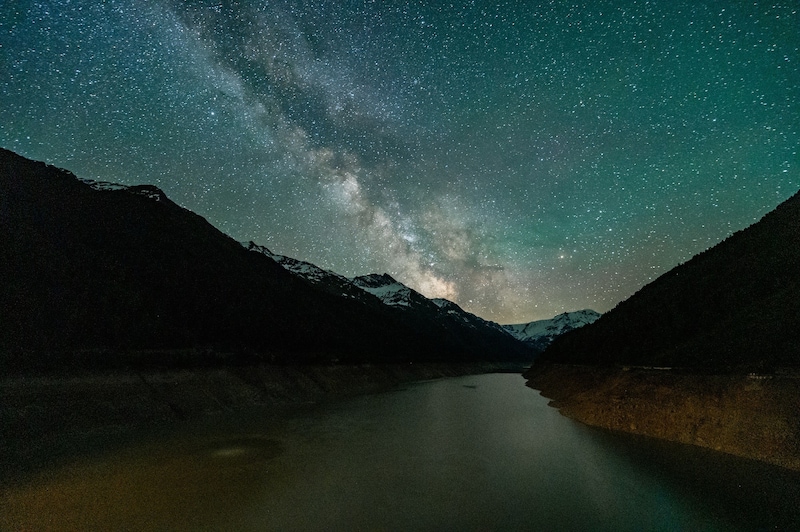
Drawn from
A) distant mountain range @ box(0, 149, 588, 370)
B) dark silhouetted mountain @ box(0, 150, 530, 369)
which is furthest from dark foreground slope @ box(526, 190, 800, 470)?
dark silhouetted mountain @ box(0, 150, 530, 369)

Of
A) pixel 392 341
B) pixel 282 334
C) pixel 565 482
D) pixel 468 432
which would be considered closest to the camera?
pixel 565 482

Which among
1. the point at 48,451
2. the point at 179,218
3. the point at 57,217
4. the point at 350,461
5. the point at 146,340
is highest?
the point at 179,218

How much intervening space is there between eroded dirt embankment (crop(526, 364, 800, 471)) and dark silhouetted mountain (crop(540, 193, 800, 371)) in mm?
1693

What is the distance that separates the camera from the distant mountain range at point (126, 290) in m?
40.5

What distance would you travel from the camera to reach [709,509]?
1631cm

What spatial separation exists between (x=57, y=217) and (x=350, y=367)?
6508 cm

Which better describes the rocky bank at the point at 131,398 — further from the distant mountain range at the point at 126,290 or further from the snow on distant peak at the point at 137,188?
the snow on distant peak at the point at 137,188

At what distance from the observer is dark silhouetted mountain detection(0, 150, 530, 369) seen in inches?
1608

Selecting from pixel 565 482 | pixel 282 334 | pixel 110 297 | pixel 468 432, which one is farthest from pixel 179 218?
pixel 565 482

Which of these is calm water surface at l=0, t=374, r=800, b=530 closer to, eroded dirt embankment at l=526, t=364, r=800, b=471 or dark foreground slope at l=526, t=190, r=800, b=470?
eroded dirt embankment at l=526, t=364, r=800, b=471

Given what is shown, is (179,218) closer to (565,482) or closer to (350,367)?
(350,367)

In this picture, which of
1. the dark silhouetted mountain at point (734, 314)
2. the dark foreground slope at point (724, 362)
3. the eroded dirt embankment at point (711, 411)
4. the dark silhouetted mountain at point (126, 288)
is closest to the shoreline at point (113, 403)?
the dark silhouetted mountain at point (126, 288)

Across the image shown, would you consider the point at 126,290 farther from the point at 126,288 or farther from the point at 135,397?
the point at 135,397

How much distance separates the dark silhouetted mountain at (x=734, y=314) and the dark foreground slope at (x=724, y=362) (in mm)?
128
